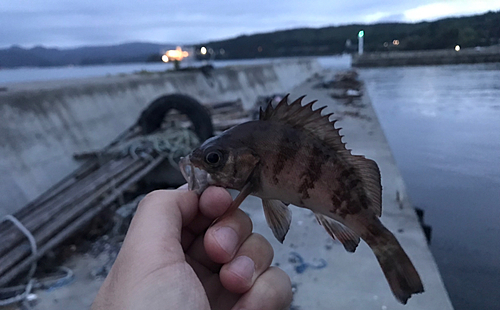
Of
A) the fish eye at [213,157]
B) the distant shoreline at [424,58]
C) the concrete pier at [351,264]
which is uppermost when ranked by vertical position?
the fish eye at [213,157]

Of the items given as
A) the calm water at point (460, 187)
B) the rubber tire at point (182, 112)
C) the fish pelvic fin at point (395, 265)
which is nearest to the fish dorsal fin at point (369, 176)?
the fish pelvic fin at point (395, 265)

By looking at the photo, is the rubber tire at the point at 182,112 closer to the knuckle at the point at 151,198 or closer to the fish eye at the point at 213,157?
the knuckle at the point at 151,198

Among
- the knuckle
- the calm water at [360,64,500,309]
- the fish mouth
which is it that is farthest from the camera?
the calm water at [360,64,500,309]

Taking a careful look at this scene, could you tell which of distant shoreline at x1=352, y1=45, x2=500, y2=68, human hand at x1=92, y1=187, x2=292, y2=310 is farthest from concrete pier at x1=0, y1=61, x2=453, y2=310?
distant shoreline at x1=352, y1=45, x2=500, y2=68

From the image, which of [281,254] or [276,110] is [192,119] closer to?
[281,254]

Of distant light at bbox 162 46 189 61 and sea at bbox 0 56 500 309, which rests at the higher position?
distant light at bbox 162 46 189 61

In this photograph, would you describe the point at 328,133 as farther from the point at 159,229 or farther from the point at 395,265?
the point at 159,229

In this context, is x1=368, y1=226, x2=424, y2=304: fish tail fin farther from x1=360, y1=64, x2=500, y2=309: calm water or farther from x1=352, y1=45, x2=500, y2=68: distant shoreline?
x1=352, y1=45, x2=500, y2=68: distant shoreline

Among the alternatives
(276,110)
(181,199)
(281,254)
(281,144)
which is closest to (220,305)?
(181,199)

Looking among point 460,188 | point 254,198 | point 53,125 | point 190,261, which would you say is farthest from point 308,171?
point 53,125
